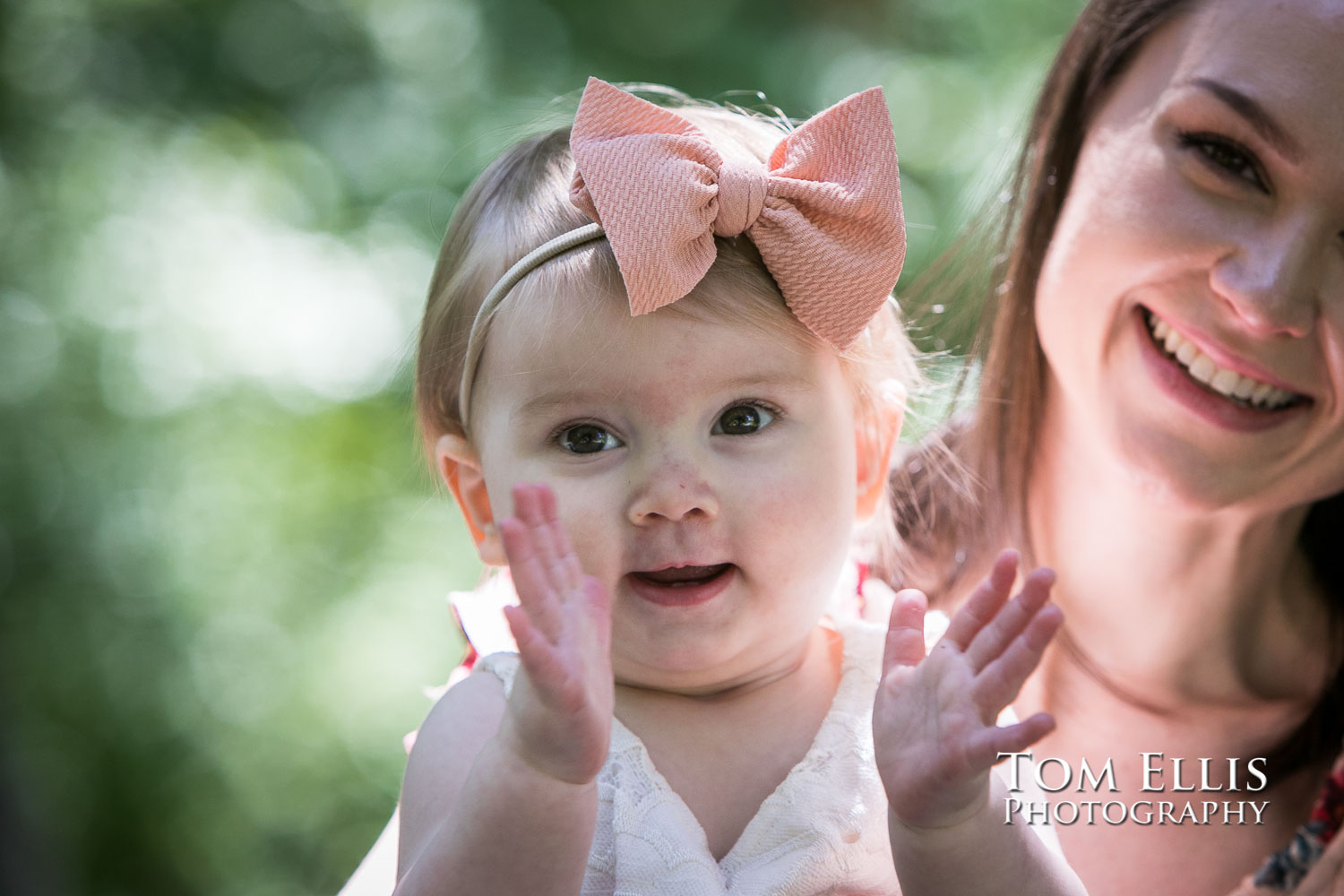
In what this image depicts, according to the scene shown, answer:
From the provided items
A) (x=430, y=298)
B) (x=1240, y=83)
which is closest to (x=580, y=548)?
(x=430, y=298)

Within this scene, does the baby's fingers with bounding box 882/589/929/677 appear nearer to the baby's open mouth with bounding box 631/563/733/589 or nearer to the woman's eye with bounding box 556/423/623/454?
the baby's open mouth with bounding box 631/563/733/589

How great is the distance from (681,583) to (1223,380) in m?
0.76

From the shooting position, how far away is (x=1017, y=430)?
183 centimetres

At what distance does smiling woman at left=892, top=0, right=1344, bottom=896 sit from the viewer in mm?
1420

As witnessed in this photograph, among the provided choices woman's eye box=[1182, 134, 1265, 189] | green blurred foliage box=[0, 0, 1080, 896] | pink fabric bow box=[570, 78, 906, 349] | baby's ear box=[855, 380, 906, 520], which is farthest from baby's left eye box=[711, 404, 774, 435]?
green blurred foliage box=[0, 0, 1080, 896]

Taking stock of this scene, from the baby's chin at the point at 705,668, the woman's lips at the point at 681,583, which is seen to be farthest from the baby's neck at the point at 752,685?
the woman's lips at the point at 681,583

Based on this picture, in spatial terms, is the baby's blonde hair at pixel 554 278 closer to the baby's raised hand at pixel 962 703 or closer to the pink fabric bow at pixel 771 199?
the pink fabric bow at pixel 771 199

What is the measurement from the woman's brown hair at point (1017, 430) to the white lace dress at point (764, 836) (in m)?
0.57

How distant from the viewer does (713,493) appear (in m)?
1.23

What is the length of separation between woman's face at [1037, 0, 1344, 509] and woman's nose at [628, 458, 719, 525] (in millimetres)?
673

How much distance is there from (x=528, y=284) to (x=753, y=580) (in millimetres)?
398

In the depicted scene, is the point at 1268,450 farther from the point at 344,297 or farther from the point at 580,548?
the point at 344,297

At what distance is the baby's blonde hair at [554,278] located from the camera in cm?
127

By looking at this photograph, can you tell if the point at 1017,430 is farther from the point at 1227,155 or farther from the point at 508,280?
the point at 508,280
